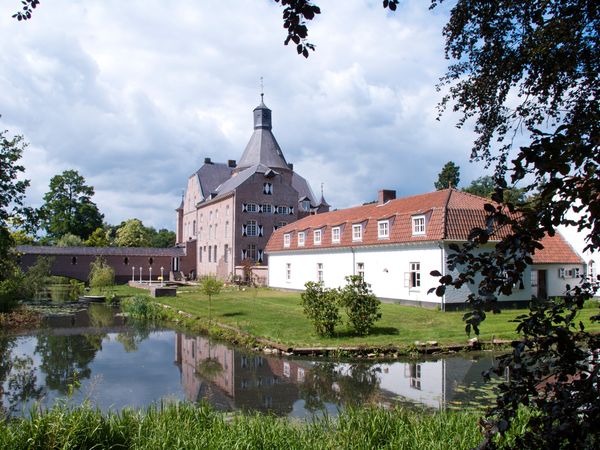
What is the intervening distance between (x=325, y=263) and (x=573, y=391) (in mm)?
28982

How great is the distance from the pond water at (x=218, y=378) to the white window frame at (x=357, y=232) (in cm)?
1303

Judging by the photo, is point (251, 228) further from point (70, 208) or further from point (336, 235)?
point (70, 208)

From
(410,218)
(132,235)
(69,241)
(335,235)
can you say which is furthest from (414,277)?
(132,235)

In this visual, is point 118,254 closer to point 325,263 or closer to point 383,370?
point 325,263

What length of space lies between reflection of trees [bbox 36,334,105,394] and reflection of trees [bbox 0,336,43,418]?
348 millimetres

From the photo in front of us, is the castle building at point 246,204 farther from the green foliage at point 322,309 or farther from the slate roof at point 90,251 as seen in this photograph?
the green foliage at point 322,309

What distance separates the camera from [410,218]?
2509 centimetres

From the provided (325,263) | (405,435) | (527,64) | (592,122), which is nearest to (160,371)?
(405,435)

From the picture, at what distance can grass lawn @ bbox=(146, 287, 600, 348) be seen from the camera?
50.1ft

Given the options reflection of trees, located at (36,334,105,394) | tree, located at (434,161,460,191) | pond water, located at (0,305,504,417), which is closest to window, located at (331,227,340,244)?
pond water, located at (0,305,504,417)

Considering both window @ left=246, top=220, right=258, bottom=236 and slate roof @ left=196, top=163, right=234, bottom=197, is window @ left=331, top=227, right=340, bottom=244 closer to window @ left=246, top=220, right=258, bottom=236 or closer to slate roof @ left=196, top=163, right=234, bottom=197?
window @ left=246, top=220, right=258, bottom=236

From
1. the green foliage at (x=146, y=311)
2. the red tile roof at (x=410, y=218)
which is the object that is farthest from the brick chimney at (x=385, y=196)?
the green foliage at (x=146, y=311)

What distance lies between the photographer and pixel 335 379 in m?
11.6

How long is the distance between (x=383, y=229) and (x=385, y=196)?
494 centimetres
